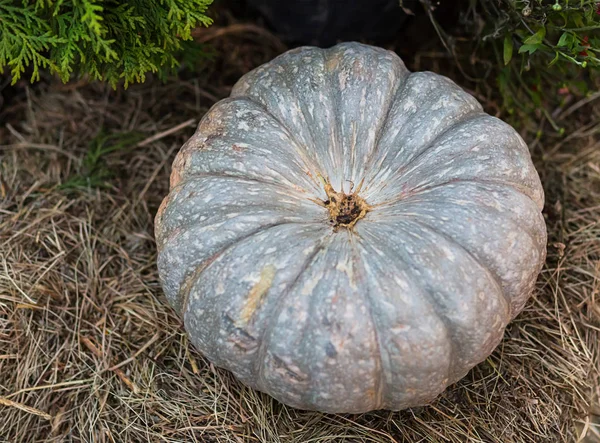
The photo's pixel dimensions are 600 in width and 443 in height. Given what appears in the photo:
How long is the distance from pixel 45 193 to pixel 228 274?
5.17 feet

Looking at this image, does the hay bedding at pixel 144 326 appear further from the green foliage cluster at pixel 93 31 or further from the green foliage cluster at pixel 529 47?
the green foliage cluster at pixel 93 31

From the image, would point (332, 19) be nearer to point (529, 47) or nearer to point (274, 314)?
point (529, 47)

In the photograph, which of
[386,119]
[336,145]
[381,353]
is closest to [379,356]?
[381,353]

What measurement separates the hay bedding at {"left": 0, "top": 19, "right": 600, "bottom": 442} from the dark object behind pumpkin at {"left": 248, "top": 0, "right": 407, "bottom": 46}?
0.66 m

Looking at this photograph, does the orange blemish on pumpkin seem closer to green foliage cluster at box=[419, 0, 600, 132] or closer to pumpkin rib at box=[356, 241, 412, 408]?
pumpkin rib at box=[356, 241, 412, 408]

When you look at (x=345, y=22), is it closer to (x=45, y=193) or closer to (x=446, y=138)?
(x=446, y=138)

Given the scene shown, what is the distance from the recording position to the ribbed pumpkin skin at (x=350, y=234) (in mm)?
2180

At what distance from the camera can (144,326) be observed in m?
2.99

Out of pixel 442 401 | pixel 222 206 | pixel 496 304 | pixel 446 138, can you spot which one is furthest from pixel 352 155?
pixel 442 401

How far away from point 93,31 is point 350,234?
1.35 meters

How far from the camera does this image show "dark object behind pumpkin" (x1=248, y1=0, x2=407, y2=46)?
329 cm

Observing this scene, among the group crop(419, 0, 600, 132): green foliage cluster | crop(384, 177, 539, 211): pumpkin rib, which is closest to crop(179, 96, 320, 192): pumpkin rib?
crop(384, 177, 539, 211): pumpkin rib

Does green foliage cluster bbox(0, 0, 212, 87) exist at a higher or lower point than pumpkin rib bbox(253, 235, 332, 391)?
higher

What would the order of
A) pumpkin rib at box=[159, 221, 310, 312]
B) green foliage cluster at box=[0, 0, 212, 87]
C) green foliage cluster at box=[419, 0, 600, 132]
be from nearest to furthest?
pumpkin rib at box=[159, 221, 310, 312]
green foliage cluster at box=[0, 0, 212, 87]
green foliage cluster at box=[419, 0, 600, 132]
